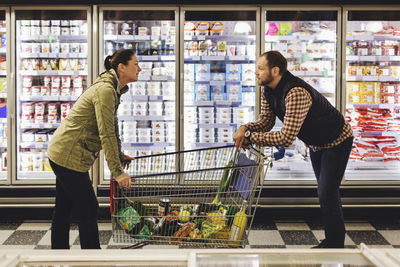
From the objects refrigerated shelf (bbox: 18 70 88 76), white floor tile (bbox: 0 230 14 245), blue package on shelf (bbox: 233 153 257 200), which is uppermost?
refrigerated shelf (bbox: 18 70 88 76)

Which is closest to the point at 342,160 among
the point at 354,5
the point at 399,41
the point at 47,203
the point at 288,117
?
the point at 288,117

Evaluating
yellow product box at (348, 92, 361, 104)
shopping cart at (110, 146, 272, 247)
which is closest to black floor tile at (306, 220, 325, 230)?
yellow product box at (348, 92, 361, 104)

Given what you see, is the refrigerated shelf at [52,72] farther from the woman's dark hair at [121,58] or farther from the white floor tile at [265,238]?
the white floor tile at [265,238]

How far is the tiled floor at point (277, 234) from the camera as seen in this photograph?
3732 mm

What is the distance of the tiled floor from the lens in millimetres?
3732

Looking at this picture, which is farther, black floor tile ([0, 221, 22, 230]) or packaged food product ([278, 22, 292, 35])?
packaged food product ([278, 22, 292, 35])

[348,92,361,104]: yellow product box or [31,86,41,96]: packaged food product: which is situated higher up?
[31,86,41,96]: packaged food product

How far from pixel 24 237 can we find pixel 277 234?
6.76ft

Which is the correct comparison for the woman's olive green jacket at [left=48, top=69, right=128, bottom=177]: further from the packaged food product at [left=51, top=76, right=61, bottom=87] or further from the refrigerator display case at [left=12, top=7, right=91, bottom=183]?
the packaged food product at [left=51, top=76, right=61, bottom=87]

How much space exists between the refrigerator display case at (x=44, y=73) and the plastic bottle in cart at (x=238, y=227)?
8.06 feet

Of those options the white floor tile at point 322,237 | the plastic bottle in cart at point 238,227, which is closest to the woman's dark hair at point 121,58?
the plastic bottle in cart at point 238,227

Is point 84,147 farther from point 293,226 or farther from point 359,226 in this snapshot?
point 359,226

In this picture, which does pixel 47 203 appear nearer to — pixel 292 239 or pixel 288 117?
pixel 292 239

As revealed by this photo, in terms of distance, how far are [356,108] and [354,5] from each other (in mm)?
1039
